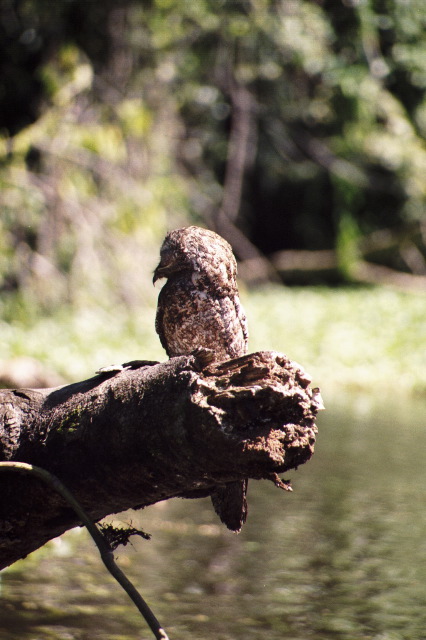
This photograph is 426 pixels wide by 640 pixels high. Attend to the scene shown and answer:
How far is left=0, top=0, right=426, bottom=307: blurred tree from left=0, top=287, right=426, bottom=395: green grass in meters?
0.51

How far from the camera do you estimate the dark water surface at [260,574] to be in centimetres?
368

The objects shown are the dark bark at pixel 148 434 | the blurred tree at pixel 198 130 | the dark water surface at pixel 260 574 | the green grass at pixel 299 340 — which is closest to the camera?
the dark bark at pixel 148 434

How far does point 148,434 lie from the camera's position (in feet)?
6.20

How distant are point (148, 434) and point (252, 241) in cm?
2032

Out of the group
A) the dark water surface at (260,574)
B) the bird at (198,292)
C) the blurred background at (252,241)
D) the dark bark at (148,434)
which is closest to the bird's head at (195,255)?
the bird at (198,292)

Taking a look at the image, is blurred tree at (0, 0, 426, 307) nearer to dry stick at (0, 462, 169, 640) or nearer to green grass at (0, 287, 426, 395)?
green grass at (0, 287, 426, 395)

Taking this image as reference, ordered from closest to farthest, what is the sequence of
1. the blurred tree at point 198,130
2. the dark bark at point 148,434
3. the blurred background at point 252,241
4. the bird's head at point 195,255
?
the dark bark at point 148,434 < the bird's head at point 195,255 < the blurred background at point 252,241 < the blurred tree at point 198,130

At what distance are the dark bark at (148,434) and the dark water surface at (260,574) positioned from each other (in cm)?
158

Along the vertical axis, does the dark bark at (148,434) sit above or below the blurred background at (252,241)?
below

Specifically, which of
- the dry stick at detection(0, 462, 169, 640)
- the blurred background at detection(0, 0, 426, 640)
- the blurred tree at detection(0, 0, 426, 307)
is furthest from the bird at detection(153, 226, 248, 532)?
the blurred tree at detection(0, 0, 426, 307)

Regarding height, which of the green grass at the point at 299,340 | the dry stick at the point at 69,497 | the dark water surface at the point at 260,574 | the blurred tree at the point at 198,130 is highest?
the blurred tree at the point at 198,130

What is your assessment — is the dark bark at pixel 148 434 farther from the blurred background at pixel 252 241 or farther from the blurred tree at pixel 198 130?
the blurred tree at pixel 198 130

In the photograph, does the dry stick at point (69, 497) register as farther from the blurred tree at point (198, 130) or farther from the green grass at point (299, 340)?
the blurred tree at point (198, 130)

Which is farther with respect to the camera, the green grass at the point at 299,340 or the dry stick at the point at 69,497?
the green grass at the point at 299,340
